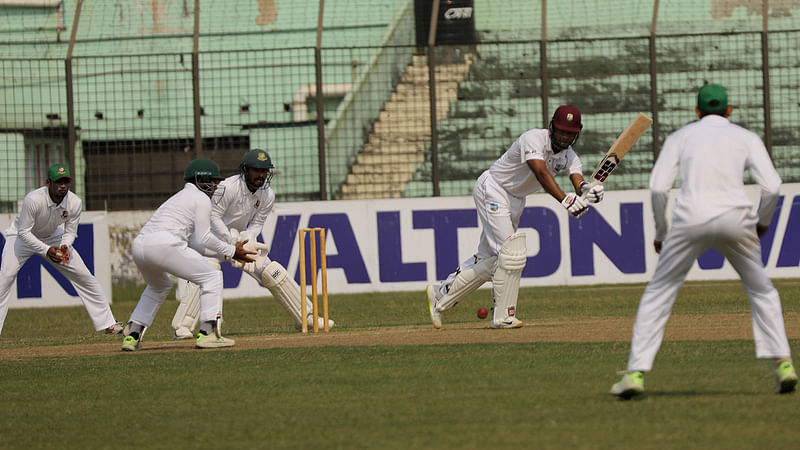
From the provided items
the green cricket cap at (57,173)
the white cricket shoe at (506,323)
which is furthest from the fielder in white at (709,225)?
the green cricket cap at (57,173)

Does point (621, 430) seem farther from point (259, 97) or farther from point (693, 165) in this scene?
point (259, 97)

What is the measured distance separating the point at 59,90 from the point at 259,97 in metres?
3.50

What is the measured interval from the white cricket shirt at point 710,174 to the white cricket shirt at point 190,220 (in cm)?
533

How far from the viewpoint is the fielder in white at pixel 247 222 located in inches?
488

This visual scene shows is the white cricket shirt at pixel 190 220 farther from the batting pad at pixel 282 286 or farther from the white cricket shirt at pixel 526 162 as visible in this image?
the white cricket shirt at pixel 526 162

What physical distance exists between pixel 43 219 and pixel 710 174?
9060 millimetres

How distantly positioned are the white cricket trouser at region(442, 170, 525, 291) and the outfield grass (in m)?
1.82

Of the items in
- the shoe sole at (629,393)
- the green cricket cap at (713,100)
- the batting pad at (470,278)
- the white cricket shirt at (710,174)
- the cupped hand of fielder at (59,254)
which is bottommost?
the shoe sole at (629,393)

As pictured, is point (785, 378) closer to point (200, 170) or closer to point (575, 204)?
point (575, 204)

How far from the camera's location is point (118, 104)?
845 inches

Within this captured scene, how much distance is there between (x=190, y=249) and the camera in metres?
11.5

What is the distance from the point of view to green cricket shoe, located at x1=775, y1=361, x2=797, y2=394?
281 inches

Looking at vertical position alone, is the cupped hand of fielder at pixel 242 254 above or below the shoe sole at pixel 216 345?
above

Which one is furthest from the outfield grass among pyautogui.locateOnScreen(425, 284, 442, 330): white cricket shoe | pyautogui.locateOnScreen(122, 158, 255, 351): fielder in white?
pyautogui.locateOnScreen(425, 284, 442, 330): white cricket shoe
